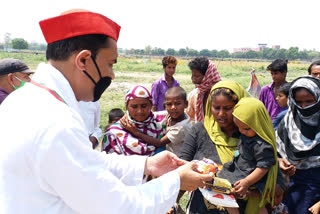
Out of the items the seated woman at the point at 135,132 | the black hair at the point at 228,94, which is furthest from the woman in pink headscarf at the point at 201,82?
the black hair at the point at 228,94

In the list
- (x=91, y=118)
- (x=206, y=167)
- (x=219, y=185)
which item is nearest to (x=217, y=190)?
(x=219, y=185)

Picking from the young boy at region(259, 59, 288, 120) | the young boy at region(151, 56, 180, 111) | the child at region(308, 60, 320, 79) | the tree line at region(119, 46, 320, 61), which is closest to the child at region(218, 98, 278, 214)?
the child at region(308, 60, 320, 79)

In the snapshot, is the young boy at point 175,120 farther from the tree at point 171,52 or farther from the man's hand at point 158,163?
the tree at point 171,52

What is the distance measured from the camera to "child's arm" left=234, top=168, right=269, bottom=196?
86.1 inches

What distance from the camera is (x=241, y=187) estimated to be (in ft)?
7.17

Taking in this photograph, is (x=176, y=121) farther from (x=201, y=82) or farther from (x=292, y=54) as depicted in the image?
(x=292, y=54)

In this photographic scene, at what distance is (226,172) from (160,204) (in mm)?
1049

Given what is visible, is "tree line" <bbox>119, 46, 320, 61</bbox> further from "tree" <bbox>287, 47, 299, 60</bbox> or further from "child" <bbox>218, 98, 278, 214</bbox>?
"child" <bbox>218, 98, 278, 214</bbox>

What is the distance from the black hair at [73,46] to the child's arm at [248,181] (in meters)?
1.53

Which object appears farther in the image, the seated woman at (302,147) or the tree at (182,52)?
the tree at (182,52)

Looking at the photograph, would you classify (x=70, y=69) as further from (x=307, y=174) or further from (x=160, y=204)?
(x=307, y=174)

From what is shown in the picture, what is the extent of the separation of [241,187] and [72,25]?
5.69 feet

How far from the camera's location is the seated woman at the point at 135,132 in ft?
9.95

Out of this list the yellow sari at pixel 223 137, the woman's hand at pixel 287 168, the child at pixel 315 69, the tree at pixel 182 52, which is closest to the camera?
the yellow sari at pixel 223 137
